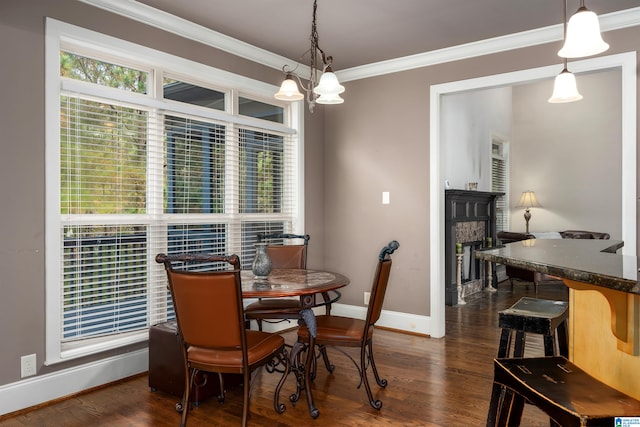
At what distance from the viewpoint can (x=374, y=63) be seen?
444 cm

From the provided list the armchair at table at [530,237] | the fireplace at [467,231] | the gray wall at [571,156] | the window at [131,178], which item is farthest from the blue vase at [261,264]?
the gray wall at [571,156]

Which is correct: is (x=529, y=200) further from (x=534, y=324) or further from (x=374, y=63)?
(x=534, y=324)

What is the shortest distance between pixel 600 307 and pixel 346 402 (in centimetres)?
157

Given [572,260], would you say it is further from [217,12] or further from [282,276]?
[217,12]

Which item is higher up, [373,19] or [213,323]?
[373,19]

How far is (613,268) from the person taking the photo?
4.55 feet

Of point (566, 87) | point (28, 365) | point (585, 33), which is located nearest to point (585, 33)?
point (585, 33)

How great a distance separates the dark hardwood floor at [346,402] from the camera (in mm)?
2498

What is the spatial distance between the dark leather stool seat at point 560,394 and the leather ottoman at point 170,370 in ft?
5.87

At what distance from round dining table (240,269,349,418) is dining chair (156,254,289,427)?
23 cm

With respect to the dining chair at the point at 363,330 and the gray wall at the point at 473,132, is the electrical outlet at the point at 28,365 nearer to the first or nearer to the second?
the dining chair at the point at 363,330

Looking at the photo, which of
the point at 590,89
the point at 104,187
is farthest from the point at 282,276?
the point at 590,89

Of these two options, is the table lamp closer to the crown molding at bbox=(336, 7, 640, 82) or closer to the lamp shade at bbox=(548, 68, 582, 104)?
the crown molding at bbox=(336, 7, 640, 82)

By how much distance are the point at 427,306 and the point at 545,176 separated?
475 cm
